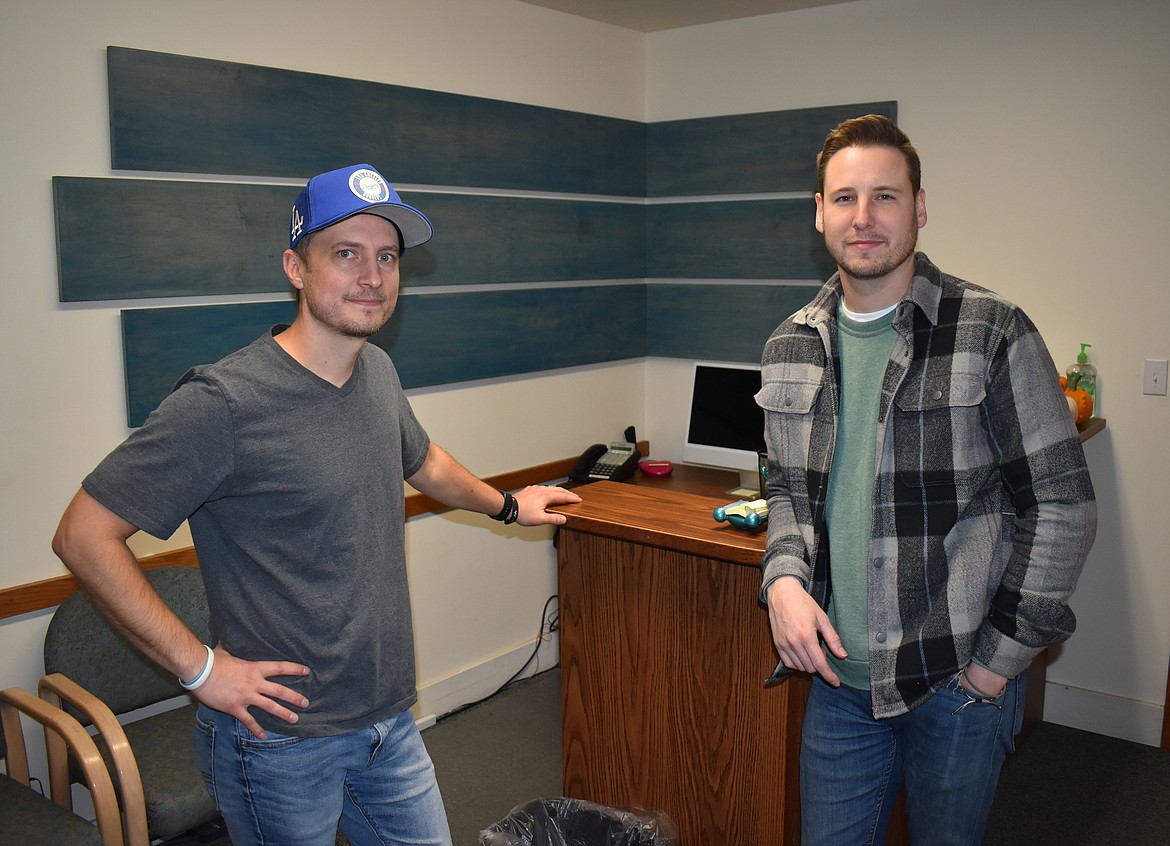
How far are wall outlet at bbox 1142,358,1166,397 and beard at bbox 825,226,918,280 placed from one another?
2.13 metres

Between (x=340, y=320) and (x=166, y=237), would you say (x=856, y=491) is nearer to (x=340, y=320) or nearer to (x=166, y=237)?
(x=340, y=320)

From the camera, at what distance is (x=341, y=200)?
1709mm

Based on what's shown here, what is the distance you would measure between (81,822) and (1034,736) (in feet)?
9.89

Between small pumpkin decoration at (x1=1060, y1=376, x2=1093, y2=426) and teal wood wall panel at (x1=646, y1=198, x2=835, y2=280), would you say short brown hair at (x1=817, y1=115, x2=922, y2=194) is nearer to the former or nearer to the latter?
small pumpkin decoration at (x1=1060, y1=376, x2=1093, y2=426)

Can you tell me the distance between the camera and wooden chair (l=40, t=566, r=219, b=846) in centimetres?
217

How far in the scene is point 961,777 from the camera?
63.9 inches

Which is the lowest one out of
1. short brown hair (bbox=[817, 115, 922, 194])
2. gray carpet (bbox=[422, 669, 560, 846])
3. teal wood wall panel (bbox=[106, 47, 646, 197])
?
gray carpet (bbox=[422, 669, 560, 846])

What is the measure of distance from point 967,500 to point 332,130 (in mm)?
2292

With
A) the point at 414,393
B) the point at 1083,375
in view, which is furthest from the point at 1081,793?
the point at 414,393

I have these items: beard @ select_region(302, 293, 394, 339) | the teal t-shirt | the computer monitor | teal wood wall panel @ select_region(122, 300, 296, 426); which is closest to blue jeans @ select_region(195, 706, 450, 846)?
beard @ select_region(302, 293, 394, 339)

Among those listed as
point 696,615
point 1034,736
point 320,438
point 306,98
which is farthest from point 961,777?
point 306,98

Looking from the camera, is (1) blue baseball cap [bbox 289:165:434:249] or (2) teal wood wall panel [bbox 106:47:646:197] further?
(2) teal wood wall panel [bbox 106:47:646:197]

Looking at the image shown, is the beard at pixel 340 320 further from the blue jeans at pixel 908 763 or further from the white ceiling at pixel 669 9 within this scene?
the white ceiling at pixel 669 9

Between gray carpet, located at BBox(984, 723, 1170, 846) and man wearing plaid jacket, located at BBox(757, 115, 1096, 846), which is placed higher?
man wearing plaid jacket, located at BBox(757, 115, 1096, 846)
